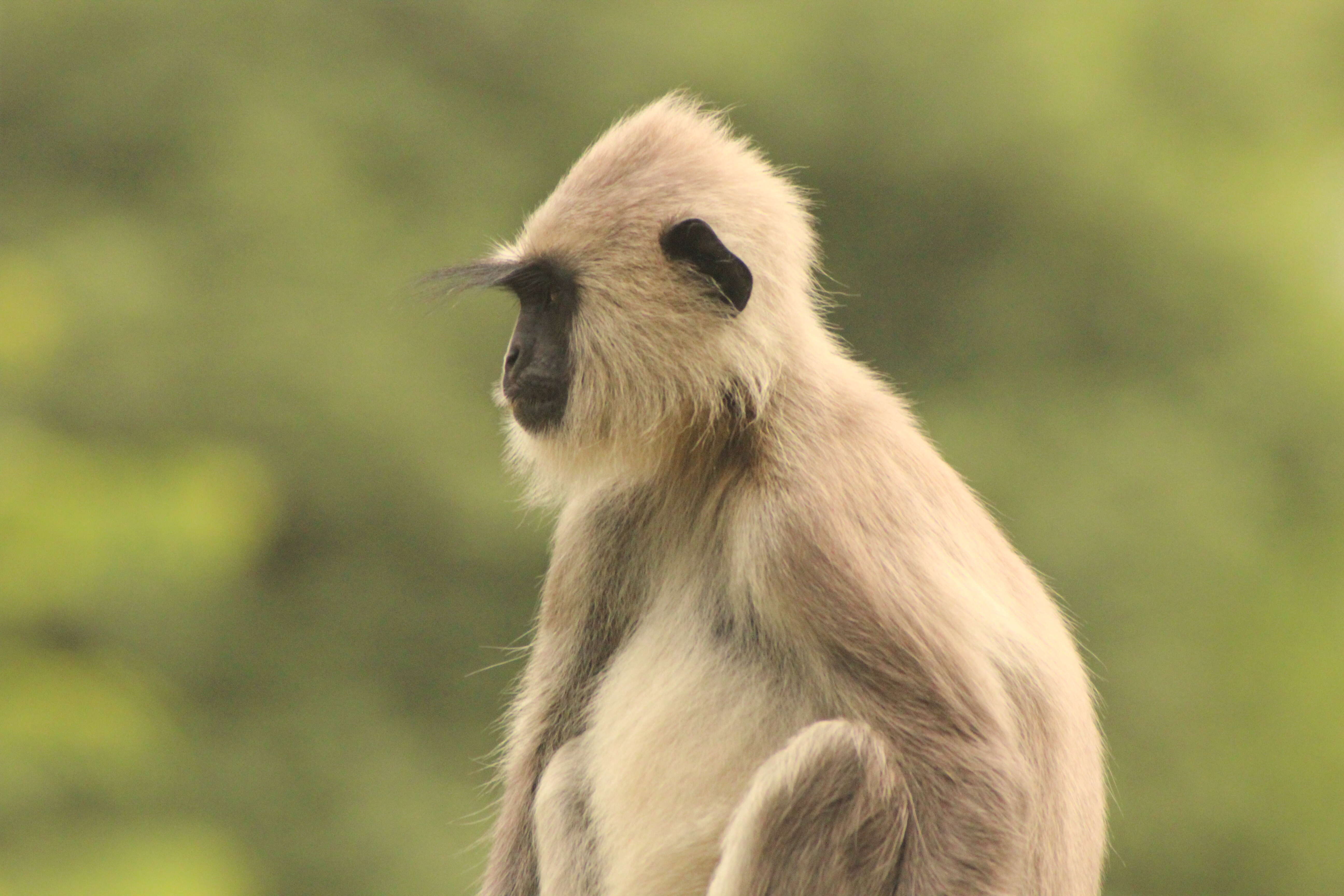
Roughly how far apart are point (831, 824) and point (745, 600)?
1.67 ft

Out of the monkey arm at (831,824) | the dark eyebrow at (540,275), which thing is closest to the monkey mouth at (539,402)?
the dark eyebrow at (540,275)

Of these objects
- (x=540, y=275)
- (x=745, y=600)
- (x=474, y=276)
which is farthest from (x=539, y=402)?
(x=745, y=600)

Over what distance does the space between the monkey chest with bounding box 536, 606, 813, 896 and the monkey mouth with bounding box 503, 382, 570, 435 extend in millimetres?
492

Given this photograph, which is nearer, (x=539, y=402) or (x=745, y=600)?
(x=745, y=600)

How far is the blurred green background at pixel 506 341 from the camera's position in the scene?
9.38m

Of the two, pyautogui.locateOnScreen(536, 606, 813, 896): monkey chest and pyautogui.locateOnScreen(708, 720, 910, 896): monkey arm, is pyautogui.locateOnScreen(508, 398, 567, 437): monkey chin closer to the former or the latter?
pyautogui.locateOnScreen(536, 606, 813, 896): monkey chest

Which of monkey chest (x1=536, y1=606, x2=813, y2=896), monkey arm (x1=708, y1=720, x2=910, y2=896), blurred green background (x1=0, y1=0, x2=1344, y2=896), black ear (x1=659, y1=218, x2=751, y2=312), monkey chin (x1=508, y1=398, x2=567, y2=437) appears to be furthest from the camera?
blurred green background (x1=0, y1=0, x2=1344, y2=896)

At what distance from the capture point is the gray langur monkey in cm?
316

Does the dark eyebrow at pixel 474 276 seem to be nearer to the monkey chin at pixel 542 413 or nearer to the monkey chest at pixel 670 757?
the monkey chin at pixel 542 413

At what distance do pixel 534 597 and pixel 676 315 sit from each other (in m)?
6.97

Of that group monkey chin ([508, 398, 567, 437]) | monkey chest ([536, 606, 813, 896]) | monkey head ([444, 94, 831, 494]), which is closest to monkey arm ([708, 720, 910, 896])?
monkey chest ([536, 606, 813, 896])

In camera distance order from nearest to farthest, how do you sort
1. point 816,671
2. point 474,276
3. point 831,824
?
point 831,824 < point 816,671 < point 474,276

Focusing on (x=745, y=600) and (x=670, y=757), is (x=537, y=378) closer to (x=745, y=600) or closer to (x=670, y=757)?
(x=745, y=600)

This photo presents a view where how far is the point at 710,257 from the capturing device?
11.5ft
